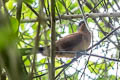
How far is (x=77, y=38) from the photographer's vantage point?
310 cm

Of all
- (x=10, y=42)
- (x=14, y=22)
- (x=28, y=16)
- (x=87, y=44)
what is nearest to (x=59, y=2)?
(x=28, y=16)

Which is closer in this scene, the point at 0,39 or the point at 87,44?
the point at 0,39

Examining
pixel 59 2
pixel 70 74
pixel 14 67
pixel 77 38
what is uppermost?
pixel 59 2

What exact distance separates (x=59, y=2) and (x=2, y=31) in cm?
194

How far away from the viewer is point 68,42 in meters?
3.04

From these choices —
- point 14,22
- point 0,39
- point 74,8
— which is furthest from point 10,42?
point 74,8

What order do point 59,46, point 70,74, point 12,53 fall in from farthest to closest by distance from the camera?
1. point 59,46
2. point 70,74
3. point 12,53

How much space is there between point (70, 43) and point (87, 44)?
0.75ft

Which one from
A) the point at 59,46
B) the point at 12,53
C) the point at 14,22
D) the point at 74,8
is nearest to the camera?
the point at 12,53

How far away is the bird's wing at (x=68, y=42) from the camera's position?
299cm

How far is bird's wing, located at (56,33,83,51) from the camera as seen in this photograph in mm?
2990

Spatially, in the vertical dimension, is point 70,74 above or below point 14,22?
below

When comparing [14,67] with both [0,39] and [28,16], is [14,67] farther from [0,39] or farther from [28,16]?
[28,16]

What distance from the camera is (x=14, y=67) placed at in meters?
0.44
